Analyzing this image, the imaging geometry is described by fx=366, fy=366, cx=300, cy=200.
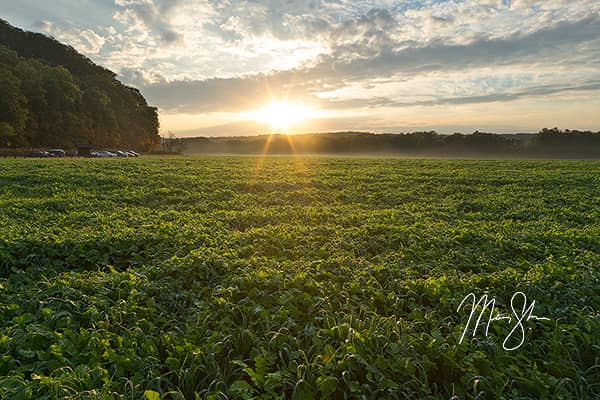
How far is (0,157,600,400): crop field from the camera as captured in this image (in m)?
3.62

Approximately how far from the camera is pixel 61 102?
64938 mm

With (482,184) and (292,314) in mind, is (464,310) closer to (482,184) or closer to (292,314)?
(292,314)

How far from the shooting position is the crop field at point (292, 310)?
3.62 metres

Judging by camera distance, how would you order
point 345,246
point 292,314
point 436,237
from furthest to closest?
point 436,237, point 345,246, point 292,314

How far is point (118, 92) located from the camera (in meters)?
86.8

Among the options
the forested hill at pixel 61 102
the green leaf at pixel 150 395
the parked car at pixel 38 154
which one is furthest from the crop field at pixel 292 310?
the forested hill at pixel 61 102

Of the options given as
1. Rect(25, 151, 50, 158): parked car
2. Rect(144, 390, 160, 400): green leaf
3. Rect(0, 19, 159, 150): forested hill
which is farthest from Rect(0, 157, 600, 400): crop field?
Rect(0, 19, 159, 150): forested hill

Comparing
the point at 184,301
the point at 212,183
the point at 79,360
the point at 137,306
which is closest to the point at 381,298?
the point at 184,301

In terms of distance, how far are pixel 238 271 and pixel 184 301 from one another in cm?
99

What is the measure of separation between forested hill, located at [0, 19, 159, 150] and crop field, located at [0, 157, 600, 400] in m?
60.0
